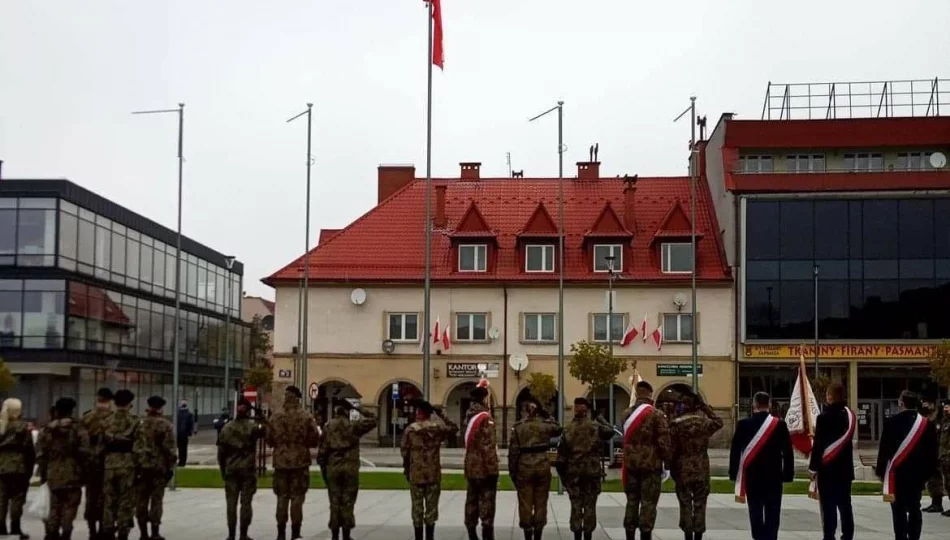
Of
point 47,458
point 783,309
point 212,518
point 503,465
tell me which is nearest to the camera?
point 47,458

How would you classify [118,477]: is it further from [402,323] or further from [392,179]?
[392,179]

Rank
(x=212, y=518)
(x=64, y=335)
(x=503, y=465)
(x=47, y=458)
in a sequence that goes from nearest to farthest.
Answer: (x=47, y=458) → (x=212, y=518) → (x=503, y=465) → (x=64, y=335)

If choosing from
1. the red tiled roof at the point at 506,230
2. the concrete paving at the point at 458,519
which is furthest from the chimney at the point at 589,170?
the concrete paving at the point at 458,519

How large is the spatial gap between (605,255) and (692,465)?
36090mm

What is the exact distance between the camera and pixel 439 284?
165ft

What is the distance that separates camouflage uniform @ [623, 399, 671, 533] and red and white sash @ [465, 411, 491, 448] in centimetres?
199

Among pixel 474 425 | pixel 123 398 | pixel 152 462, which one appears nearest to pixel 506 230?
pixel 474 425

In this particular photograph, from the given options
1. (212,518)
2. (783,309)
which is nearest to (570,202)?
(783,309)

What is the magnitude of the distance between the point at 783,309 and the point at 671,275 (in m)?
4.80

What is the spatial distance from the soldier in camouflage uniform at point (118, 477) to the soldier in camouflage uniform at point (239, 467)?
1180mm

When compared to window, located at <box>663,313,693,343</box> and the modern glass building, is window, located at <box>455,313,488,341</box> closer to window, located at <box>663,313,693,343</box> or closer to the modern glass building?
window, located at <box>663,313,693,343</box>

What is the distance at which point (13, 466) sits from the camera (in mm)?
16125

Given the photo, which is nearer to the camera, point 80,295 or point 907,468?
point 907,468

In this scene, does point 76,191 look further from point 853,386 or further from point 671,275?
point 853,386
